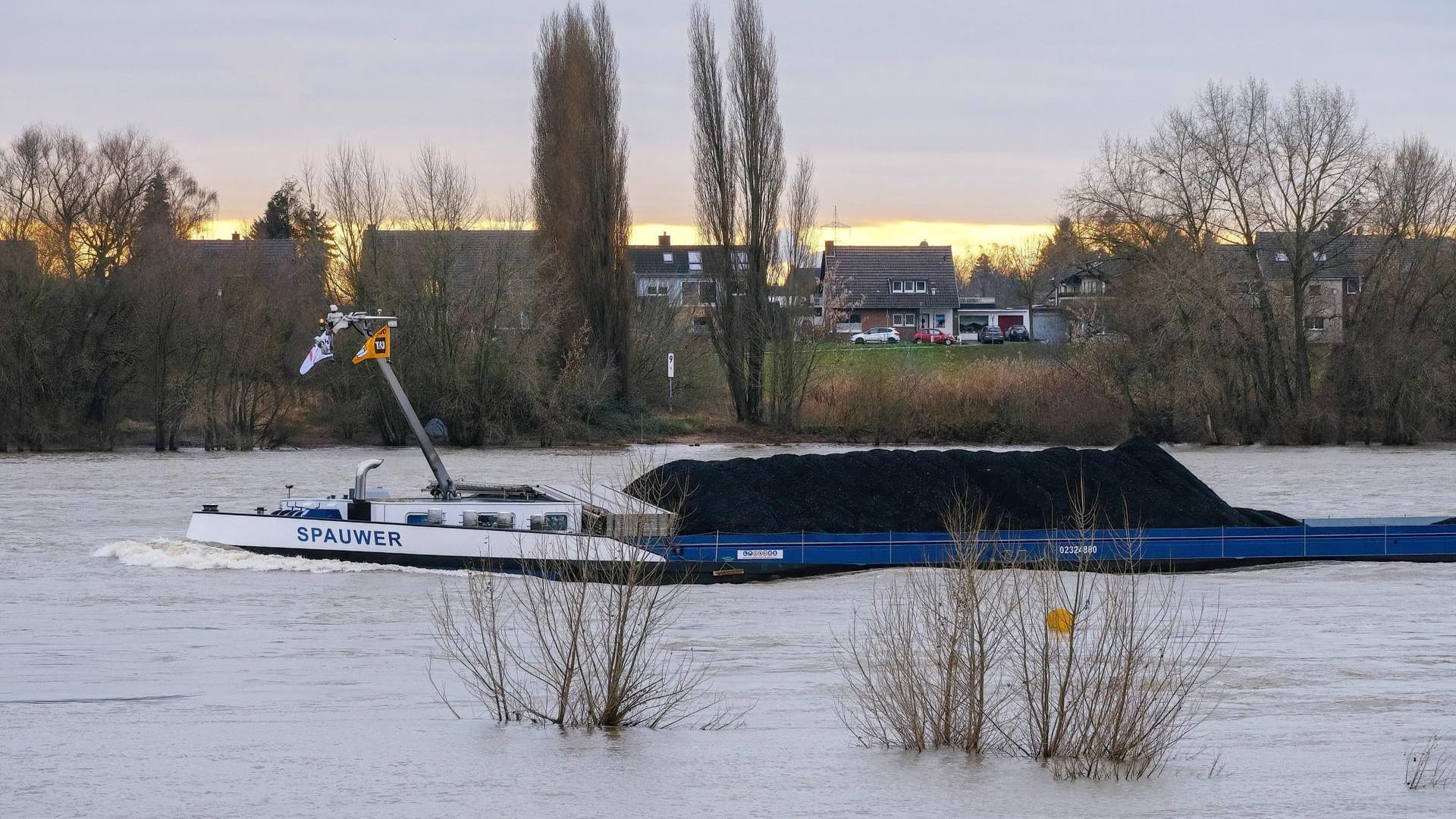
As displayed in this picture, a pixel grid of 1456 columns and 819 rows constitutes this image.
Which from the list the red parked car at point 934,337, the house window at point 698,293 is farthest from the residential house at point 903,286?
the house window at point 698,293

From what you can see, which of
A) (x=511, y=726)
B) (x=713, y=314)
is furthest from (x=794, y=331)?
(x=511, y=726)

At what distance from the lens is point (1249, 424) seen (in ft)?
182

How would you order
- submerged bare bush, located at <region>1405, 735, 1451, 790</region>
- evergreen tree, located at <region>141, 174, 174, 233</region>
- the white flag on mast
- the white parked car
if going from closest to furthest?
submerged bare bush, located at <region>1405, 735, 1451, 790</region>, the white flag on mast, evergreen tree, located at <region>141, 174, 174, 233</region>, the white parked car

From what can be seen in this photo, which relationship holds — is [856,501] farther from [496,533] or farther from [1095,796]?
[1095,796]

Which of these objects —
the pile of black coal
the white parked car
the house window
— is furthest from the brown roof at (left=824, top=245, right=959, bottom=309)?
the pile of black coal

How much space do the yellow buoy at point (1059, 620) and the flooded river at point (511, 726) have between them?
3.62 ft

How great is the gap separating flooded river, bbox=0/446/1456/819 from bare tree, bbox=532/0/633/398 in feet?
97.1

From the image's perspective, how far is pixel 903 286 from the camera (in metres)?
102

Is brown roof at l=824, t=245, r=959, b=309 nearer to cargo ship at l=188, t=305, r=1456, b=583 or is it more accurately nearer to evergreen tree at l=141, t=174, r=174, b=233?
evergreen tree at l=141, t=174, r=174, b=233

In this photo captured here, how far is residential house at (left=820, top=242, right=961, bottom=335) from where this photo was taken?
99375 mm

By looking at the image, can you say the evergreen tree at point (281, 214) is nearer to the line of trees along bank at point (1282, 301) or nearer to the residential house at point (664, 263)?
the residential house at point (664, 263)

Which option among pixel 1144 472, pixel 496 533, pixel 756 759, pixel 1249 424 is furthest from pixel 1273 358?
pixel 756 759

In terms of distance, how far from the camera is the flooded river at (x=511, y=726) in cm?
1116

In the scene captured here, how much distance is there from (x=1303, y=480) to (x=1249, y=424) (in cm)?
1484
